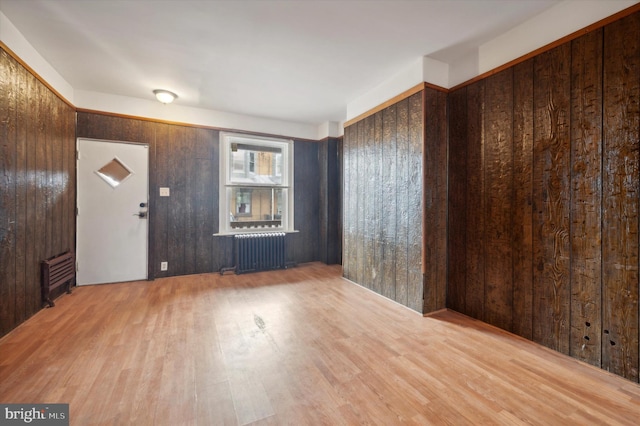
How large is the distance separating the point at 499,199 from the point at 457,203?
442 millimetres

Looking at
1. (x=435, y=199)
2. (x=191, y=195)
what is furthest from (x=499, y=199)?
(x=191, y=195)

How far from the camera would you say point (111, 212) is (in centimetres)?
391

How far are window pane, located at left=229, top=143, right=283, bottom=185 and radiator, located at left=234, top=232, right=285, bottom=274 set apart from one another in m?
1.01

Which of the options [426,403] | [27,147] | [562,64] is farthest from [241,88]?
[426,403]

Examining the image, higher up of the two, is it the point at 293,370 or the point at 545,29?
the point at 545,29

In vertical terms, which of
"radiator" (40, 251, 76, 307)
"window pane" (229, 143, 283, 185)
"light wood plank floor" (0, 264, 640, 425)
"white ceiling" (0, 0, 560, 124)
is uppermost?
"white ceiling" (0, 0, 560, 124)

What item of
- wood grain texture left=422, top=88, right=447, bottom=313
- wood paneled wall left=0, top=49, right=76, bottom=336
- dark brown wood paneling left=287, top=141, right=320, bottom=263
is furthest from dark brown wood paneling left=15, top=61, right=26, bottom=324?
wood grain texture left=422, top=88, right=447, bottom=313

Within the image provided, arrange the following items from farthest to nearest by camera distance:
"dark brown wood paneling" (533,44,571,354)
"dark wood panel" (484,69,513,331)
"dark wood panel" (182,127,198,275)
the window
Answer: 1. the window
2. "dark wood panel" (182,127,198,275)
3. "dark wood panel" (484,69,513,331)
4. "dark brown wood paneling" (533,44,571,354)

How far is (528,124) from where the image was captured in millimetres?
2289

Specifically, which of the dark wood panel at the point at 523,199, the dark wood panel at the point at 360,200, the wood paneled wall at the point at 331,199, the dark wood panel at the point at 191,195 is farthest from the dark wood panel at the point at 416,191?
the dark wood panel at the point at 191,195

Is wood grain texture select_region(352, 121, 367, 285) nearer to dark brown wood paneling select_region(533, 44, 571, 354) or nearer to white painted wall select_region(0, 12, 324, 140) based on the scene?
white painted wall select_region(0, 12, 324, 140)

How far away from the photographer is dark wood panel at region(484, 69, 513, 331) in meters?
2.44

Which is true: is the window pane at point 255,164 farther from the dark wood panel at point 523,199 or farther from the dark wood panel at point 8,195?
the dark wood panel at point 523,199

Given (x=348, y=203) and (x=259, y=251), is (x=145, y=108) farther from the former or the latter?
(x=348, y=203)
